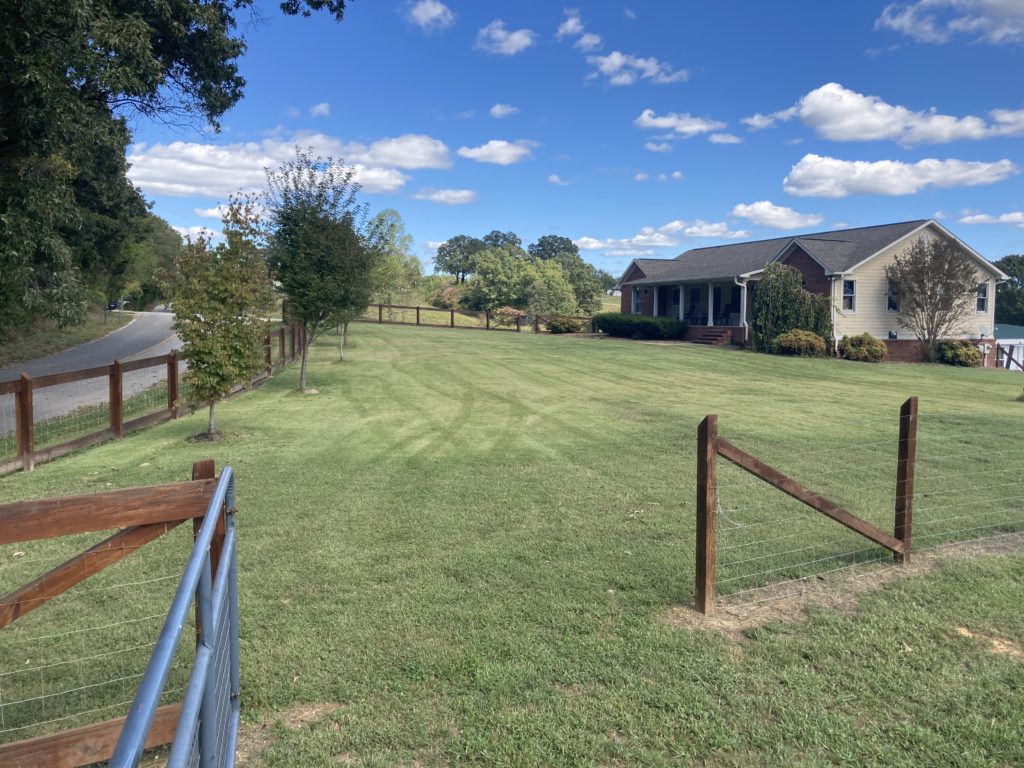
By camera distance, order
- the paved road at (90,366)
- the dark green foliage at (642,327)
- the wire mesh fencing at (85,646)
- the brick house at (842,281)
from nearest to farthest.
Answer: the wire mesh fencing at (85,646) < the paved road at (90,366) < the brick house at (842,281) < the dark green foliage at (642,327)

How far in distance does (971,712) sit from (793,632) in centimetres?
106

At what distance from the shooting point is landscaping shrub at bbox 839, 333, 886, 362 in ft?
90.7

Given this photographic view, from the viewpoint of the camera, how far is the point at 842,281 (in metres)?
30.0

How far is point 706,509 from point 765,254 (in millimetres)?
33112

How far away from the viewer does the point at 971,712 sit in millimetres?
3551

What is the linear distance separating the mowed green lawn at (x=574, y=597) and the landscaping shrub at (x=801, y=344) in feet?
52.3

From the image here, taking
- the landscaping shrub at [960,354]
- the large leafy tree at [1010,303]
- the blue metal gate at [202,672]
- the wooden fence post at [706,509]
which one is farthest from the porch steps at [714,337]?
the large leafy tree at [1010,303]

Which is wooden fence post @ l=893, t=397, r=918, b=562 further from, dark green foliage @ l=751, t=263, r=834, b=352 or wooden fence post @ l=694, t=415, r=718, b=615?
dark green foliage @ l=751, t=263, r=834, b=352

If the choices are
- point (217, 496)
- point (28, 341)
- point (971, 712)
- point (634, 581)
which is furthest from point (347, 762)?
point (28, 341)

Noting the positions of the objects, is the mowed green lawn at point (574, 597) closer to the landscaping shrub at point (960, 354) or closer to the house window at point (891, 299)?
the landscaping shrub at point (960, 354)

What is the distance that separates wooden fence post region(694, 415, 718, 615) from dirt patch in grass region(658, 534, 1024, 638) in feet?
0.52

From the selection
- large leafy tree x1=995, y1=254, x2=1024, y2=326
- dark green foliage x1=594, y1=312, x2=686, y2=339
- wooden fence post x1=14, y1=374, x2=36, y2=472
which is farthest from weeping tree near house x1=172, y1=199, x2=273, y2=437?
large leafy tree x1=995, y1=254, x2=1024, y2=326

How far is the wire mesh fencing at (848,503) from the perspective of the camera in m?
5.49

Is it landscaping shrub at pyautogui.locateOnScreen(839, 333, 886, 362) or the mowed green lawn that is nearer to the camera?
the mowed green lawn
